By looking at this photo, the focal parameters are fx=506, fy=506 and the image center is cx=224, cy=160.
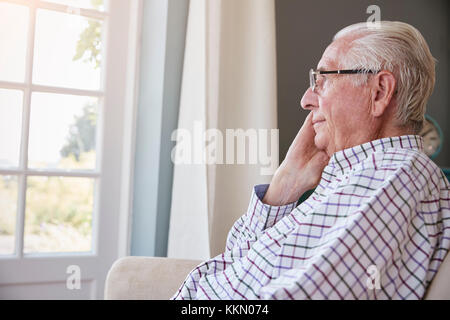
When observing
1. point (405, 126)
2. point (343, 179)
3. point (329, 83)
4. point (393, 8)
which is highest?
point (393, 8)

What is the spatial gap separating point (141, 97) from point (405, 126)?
1.29 meters

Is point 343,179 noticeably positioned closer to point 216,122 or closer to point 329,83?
point 329,83

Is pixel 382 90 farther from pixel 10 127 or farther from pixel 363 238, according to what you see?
pixel 10 127

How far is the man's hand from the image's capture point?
137cm

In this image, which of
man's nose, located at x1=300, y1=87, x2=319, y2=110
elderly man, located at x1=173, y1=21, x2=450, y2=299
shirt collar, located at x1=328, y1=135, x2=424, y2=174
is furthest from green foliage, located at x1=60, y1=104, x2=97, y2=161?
shirt collar, located at x1=328, y1=135, x2=424, y2=174

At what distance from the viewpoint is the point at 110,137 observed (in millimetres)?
2182

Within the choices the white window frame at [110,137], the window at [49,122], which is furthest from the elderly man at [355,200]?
the window at [49,122]

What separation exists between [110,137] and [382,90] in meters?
1.33

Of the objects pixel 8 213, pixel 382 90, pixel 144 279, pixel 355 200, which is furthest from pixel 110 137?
pixel 355 200

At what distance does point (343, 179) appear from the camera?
108cm

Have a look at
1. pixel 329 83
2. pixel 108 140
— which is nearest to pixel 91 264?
pixel 108 140

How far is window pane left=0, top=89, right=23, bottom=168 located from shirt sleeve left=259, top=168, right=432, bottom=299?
1.45 metres

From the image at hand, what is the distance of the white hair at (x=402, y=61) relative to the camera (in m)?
1.14

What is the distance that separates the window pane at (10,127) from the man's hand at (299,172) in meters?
1.15
